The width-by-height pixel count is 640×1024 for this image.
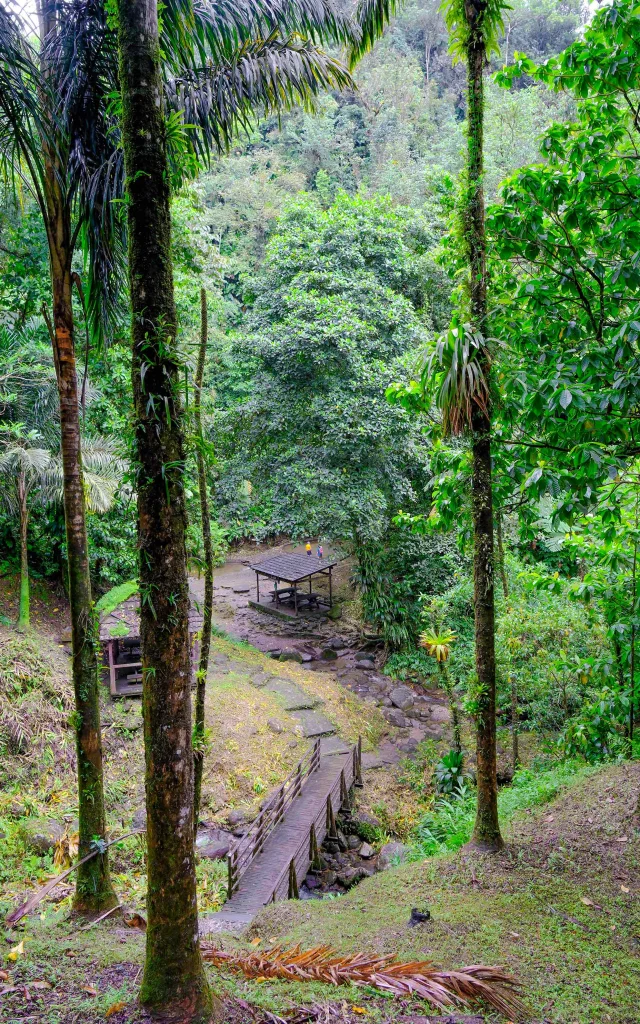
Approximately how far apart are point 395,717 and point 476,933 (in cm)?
987

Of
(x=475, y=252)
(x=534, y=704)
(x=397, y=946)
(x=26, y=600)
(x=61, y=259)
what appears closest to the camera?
(x=397, y=946)

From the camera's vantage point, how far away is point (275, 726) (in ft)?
40.9

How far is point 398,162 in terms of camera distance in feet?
98.6

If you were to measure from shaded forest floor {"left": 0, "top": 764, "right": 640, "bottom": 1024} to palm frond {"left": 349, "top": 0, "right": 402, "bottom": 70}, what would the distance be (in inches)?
308

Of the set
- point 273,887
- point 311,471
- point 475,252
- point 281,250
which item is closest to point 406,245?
point 281,250

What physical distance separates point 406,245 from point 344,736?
12.9m

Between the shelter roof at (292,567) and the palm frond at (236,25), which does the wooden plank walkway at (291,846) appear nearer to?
the shelter roof at (292,567)

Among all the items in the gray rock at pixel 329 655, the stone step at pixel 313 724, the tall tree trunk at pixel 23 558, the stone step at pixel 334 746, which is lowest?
the stone step at pixel 334 746

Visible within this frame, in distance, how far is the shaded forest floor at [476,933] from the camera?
11.3 feet

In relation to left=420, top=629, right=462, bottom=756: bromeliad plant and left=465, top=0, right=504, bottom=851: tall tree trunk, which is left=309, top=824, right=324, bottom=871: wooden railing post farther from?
left=420, top=629, right=462, bottom=756: bromeliad plant

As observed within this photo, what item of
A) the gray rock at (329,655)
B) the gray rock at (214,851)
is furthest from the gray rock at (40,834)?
the gray rock at (329,655)

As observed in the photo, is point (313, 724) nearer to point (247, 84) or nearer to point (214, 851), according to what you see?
point (214, 851)

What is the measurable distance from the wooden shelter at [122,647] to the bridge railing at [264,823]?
2.54 meters

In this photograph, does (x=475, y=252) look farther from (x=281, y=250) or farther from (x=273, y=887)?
(x=281, y=250)
